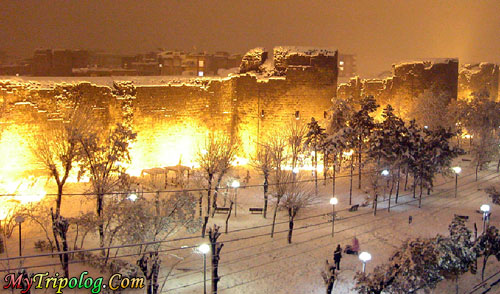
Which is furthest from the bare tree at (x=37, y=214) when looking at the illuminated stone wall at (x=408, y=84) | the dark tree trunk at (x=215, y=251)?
the illuminated stone wall at (x=408, y=84)

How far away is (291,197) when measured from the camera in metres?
14.0

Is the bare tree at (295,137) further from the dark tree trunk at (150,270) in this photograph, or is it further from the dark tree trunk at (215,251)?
the dark tree trunk at (150,270)

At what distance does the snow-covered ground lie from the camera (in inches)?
439

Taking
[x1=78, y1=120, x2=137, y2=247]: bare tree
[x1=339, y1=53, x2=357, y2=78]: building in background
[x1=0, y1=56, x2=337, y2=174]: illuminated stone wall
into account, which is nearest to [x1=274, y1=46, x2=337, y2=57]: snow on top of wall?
[x1=0, y1=56, x2=337, y2=174]: illuminated stone wall

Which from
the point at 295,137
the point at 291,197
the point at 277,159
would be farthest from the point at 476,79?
the point at 291,197

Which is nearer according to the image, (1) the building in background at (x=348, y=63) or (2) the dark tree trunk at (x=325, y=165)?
(2) the dark tree trunk at (x=325, y=165)

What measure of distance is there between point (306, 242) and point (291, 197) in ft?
4.48

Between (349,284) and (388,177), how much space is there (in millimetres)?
6171

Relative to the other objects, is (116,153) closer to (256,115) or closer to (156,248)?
(156,248)

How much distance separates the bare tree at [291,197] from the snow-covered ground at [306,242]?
0.34m

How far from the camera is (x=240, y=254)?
487 inches

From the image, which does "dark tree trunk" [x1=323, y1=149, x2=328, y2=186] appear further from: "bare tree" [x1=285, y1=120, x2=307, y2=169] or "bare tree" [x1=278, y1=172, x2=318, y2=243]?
"bare tree" [x1=278, y1=172, x2=318, y2=243]

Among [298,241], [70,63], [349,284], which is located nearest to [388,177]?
[298,241]

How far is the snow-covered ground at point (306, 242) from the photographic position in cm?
1116
